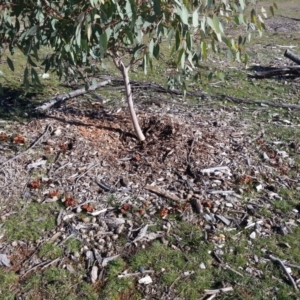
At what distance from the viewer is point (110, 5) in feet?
9.75

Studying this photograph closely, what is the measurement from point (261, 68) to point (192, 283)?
6.33m

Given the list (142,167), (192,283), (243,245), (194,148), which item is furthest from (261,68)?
(192,283)

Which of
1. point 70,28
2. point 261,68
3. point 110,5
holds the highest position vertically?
point 110,5

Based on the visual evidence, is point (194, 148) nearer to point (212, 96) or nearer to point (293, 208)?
point (293, 208)

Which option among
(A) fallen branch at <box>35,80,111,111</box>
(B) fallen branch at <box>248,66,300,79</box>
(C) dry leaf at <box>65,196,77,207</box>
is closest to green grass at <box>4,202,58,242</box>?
(C) dry leaf at <box>65,196,77,207</box>

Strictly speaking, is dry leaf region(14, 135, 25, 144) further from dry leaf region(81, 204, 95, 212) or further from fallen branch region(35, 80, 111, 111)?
dry leaf region(81, 204, 95, 212)

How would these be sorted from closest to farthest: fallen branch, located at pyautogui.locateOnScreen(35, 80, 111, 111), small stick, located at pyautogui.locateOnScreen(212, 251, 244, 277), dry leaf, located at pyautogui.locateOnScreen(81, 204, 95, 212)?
1. small stick, located at pyautogui.locateOnScreen(212, 251, 244, 277)
2. dry leaf, located at pyautogui.locateOnScreen(81, 204, 95, 212)
3. fallen branch, located at pyautogui.locateOnScreen(35, 80, 111, 111)

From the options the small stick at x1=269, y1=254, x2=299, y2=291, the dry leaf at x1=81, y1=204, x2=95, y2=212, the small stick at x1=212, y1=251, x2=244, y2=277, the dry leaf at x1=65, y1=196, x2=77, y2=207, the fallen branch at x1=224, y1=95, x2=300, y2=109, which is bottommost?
the fallen branch at x1=224, y1=95, x2=300, y2=109

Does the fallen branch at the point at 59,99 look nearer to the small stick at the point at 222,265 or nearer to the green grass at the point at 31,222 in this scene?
the green grass at the point at 31,222

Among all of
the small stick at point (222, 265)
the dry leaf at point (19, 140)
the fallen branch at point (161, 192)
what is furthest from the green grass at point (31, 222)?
the small stick at point (222, 265)

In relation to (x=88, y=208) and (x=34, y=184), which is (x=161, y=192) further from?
(x=34, y=184)

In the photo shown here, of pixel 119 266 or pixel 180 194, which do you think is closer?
pixel 119 266

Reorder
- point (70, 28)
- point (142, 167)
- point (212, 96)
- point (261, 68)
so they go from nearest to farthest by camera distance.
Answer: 1. point (70, 28)
2. point (142, 167)
3. point (212, 96)
4. point (261, 68)

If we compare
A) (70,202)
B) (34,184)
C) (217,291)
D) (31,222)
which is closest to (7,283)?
(31,222)
